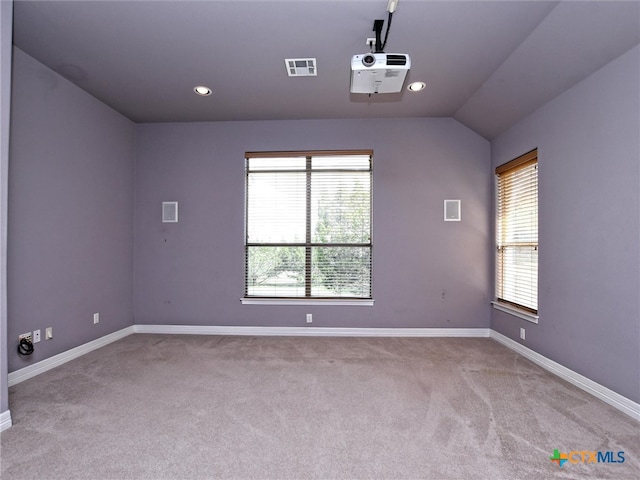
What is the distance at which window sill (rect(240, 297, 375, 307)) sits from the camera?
4.02 meters

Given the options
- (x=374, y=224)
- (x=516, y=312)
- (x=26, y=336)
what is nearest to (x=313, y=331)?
(x=374, y=224)

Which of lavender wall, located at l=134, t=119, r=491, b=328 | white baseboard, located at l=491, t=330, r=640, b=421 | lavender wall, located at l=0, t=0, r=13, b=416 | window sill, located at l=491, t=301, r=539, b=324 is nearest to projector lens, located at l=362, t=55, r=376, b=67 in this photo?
lavender wall, located at l=134, t=119, r=491, b=328

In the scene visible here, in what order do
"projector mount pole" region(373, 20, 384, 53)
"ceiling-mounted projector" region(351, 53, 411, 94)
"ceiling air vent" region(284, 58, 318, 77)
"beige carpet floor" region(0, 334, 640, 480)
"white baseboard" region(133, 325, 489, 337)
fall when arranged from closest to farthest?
"beige carpet floor" region(0, 334, 640, 480)
"ceiling-mounted projector" region(351, 53, 411, 94)
"projector mount pole" region(373, 20, 384, 53)
"ceiling air vent" region(284, 58, 318, 77)
"white baseboard" region(133, 325, 489, 337)

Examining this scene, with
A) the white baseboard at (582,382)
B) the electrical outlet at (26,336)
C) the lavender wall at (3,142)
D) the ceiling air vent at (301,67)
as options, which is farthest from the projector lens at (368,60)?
the electrical outlet at (26,336)

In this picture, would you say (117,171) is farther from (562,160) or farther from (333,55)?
(562,160)

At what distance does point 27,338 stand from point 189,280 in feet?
5.63

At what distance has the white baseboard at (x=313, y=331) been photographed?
13.0 feet

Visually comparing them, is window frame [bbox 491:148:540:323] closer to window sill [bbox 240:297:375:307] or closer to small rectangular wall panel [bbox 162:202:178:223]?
window sill [bbox 240:297:375:307]

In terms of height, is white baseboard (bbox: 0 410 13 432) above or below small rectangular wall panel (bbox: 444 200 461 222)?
below

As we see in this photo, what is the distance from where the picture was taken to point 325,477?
5.25 ft

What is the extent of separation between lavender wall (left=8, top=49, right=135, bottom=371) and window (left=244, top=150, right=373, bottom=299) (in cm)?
171

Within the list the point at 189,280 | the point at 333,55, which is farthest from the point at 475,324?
the point at 189,280

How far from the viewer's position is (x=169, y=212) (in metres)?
4.16

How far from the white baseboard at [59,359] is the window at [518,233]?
5147mm
